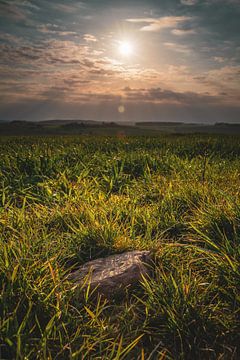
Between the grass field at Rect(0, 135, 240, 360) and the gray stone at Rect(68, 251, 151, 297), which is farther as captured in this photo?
the gray stone at Rect(68, 251, 151, 297)

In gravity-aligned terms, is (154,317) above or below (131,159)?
below

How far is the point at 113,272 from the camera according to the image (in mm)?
2268

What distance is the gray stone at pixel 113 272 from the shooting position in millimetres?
2156

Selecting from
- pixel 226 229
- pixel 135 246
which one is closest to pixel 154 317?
pixel 135 246

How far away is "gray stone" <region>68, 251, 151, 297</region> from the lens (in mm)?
2156

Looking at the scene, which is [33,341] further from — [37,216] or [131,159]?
[131,159]

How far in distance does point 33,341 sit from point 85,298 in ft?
1.57

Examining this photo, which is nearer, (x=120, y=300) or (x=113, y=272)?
(x=120, y=300)

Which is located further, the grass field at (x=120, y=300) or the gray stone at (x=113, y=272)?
the gray stone at (x=113, y=272)

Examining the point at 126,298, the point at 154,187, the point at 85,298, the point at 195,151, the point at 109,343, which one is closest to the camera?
the point at 109,343

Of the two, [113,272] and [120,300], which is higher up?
[113,272]

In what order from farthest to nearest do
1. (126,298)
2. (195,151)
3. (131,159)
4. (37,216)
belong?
1. (195,151)
2. (131,159)
3. (37,216)
4. (126,298)

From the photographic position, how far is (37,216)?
3.42 meters

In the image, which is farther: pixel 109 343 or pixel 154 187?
pixel 154 187
